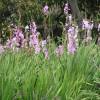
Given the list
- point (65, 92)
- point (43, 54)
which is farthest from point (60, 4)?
point (65, 92)

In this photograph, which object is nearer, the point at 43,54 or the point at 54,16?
the point at 43,54

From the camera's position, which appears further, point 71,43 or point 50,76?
point 71,43

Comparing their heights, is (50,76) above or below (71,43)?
below

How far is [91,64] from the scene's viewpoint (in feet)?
17.1

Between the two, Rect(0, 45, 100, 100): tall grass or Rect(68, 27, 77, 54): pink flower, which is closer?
Rect(0, 45, 100, 100): tall grass

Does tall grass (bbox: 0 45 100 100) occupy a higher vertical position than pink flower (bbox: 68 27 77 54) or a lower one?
lower

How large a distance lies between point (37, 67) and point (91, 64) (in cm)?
85

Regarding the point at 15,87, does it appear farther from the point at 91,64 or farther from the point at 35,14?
the point at 35,14

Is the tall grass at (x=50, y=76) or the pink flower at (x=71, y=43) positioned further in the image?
the pink flower at (x=71, y=43)

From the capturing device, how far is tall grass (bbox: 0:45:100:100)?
12.1ft

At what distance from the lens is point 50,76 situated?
13.1 ft

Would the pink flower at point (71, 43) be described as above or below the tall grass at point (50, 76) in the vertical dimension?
above

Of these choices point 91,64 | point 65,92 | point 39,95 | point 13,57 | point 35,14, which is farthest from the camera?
point 35,14

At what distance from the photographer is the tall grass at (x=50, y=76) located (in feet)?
12.1
